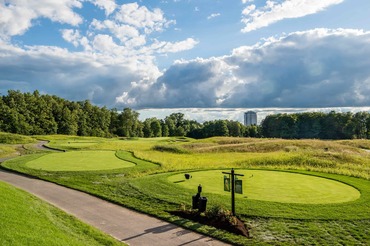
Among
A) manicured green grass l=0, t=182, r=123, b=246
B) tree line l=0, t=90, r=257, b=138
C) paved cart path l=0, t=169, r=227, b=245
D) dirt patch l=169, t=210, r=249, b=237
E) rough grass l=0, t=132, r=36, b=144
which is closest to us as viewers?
manicured green grass l=0, t=182, r=123, b=246

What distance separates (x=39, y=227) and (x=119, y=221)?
13.9 ft

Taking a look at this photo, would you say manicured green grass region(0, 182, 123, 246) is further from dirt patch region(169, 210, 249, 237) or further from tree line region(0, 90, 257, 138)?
tree line region(0, 90, 257, 138)

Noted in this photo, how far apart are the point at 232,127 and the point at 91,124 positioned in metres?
58.4

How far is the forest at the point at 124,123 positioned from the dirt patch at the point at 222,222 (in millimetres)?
88466

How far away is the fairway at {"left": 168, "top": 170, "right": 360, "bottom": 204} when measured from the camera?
56.0 ft

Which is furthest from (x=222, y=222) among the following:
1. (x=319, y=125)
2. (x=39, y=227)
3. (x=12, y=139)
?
(x=319, y=125)

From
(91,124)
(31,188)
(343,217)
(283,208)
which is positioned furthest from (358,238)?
(91,124)

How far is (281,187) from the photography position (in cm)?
1920

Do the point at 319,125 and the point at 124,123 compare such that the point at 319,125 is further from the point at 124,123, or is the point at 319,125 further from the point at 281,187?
the point at 281,187

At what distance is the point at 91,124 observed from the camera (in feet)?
384

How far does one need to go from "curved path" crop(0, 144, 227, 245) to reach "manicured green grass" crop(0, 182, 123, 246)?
87 centimetres

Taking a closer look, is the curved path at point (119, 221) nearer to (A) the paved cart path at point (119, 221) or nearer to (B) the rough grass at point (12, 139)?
(A) the paved cart path at point (119, 221)

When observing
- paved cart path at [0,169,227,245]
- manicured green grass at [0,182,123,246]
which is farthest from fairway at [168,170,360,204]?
manicured green grass at [0,182,123,246]

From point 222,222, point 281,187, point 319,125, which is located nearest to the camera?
point 222,222
